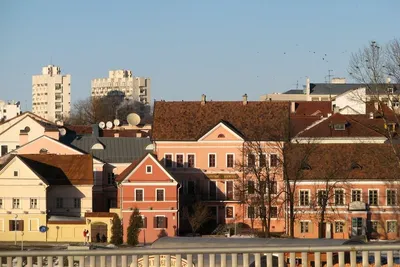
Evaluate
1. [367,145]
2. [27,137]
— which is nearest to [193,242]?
[367,145]

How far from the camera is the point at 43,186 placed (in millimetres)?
54750

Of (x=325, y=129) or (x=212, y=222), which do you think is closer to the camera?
(x=212, y=222)

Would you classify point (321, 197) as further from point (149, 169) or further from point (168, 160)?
point (168, 160)

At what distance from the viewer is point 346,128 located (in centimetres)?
6041

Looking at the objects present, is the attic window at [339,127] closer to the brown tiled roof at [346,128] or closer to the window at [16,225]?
the brown tiled roof at [346,128]

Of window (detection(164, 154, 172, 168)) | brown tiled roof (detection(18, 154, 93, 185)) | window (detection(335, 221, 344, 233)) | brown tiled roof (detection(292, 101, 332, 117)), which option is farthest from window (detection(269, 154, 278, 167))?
brown tiled roof (detection(292, 101, 332, 117))

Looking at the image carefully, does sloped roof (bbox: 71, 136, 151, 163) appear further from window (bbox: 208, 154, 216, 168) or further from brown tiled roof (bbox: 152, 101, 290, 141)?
window (bbox: 208, 154, 216, 168)

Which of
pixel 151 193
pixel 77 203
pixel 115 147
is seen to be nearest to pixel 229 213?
pixel 151 193

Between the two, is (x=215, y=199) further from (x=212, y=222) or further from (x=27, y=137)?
(x=27, y=137)

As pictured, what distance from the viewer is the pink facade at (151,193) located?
54906 millimetres

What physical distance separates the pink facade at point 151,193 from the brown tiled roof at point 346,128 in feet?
26.9

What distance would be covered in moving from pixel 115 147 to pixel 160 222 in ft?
38.4

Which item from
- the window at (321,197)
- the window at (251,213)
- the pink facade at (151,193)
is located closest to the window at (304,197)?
the window at (321,197)

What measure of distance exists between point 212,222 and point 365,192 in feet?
24.6
